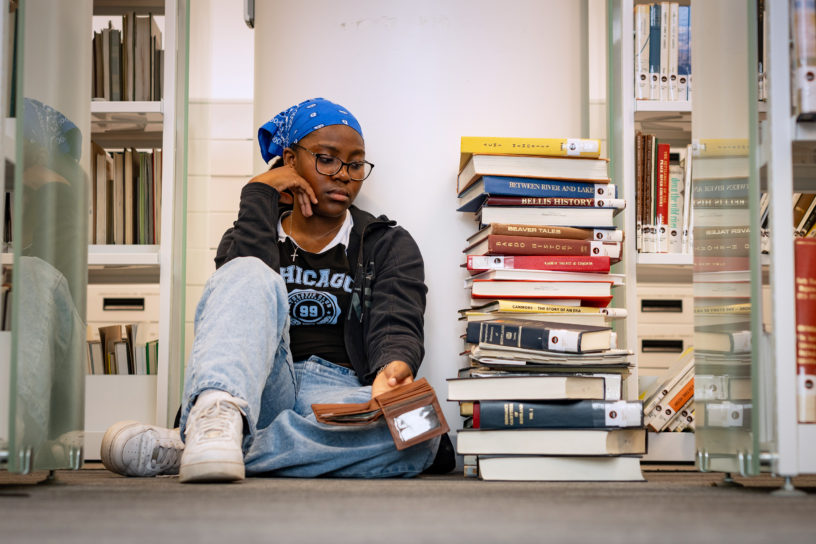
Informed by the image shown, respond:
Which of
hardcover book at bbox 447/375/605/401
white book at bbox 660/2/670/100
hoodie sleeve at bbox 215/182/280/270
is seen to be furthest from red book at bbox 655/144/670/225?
hoodie sleeve at bbox 215/182/280/270

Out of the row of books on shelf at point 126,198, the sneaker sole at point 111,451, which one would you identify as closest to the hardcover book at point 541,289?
the sneaker sole at point 111,451

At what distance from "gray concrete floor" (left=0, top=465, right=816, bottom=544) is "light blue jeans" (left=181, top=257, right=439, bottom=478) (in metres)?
0.16

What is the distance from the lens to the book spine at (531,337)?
1.70 m

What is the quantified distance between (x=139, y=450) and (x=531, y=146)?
1.07 meters

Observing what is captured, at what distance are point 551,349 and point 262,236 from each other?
732mm

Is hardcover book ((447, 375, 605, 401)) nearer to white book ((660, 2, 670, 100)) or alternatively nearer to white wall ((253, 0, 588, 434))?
white wall ((253, 0, 588, 434))

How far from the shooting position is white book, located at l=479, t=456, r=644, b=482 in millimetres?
1674

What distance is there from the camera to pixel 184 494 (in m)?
1.29

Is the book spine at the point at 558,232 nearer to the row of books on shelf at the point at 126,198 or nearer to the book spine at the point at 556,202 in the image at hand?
the book spine at the point at 556,202

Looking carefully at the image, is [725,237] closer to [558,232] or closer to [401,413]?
[558,232]

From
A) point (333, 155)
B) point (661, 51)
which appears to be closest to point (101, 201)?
point (333, 155)

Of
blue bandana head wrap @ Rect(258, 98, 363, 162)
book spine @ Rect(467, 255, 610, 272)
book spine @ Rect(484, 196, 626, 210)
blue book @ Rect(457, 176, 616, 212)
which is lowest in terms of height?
book spine @ Rect(467, 255, 610, 272)

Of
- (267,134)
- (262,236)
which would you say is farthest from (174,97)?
(262,236)

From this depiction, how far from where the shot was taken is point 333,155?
2.12 metres
